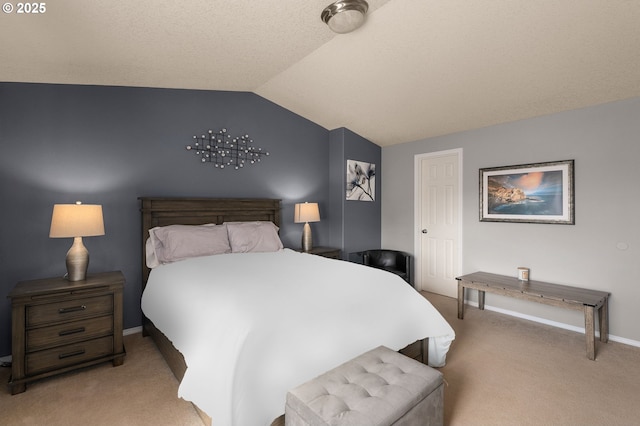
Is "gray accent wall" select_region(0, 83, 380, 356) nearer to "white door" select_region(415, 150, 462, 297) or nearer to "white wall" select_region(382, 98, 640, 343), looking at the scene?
"white door" select_region(415, 150, 462, 297)

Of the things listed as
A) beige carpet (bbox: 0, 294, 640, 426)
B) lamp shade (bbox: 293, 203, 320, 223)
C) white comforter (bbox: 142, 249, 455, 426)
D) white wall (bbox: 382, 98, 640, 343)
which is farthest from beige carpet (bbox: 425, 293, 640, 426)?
lamp shade (bbox: 293, 203, 320, 223)

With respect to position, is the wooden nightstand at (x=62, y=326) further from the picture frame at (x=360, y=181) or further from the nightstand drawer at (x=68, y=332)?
the picture frame at (x=360, y=181)

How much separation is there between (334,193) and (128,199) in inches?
103

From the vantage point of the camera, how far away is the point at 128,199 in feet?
10.2

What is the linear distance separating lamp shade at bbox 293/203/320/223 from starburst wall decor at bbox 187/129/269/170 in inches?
31.5

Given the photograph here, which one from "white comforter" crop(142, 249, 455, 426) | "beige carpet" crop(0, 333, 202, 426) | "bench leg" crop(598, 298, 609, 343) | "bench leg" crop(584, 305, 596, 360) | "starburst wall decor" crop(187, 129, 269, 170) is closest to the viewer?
"white comforter" crop(142, 249, 455, 426)

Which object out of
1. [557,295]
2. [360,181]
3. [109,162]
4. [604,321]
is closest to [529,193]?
[557,295]

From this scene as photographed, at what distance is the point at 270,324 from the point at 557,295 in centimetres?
279

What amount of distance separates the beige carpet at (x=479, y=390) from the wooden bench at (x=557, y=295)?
8.7 inches

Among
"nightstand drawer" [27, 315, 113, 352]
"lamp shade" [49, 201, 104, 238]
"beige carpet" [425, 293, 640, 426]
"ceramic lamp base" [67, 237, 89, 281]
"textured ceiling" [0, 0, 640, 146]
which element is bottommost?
"beige carpet" [425, 293, 640, 426]

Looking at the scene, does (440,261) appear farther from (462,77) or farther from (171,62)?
(171,62)

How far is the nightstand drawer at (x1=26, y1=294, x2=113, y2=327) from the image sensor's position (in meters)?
2.20

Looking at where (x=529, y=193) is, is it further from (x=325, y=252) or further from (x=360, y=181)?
(x=325, y=252)

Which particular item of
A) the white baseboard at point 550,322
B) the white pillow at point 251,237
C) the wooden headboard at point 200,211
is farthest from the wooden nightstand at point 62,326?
the white baseboard at point 550,322
